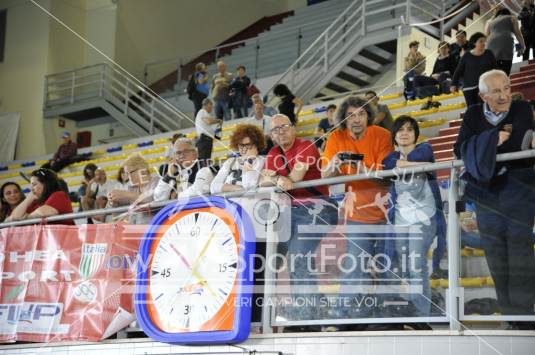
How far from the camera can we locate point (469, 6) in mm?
16375

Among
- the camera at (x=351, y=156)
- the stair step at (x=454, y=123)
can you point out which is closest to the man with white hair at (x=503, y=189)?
the camera at (x=351, y=156)

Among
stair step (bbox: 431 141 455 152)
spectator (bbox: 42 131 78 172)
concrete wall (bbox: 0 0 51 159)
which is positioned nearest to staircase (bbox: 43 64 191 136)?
concrete wall (bbox: 0 0 51 159)

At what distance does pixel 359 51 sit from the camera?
54.6ft

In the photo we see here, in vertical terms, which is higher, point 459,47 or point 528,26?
point 528,26

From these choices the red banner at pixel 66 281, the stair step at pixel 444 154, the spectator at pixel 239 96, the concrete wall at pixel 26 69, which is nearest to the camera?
the red banner at pixel 66 281

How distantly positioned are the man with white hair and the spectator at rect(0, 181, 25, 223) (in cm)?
491

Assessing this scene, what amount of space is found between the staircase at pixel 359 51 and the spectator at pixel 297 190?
9725 mm

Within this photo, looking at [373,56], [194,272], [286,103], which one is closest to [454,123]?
[286,103]

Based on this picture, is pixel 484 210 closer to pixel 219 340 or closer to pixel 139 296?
pixel 219 340

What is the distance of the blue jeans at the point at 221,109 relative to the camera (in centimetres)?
1590

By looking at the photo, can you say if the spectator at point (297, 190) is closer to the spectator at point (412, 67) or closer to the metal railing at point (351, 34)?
the spectator at point (412, 67)

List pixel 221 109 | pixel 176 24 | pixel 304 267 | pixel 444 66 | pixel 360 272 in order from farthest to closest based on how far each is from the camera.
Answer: pixel 176 24
pixel 221 109
pixel 444 66
pixel 304 267
pixel 360 272

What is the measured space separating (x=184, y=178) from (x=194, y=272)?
3.52 feet

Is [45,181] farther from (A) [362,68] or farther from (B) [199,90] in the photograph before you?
(A) [362,68]
